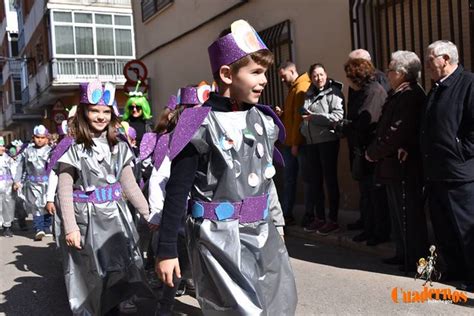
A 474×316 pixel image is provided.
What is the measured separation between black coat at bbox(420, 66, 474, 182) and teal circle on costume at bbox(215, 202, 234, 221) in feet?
8.64

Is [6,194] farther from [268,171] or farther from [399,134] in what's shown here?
[268,171]

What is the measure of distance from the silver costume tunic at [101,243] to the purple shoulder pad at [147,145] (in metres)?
1.11

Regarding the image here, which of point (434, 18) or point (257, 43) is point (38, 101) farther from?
point (257, 43)

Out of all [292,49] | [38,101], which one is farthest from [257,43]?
[38,101]

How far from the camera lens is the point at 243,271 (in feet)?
8.34

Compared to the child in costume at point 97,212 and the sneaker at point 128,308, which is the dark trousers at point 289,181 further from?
the child in costume at point 97,212

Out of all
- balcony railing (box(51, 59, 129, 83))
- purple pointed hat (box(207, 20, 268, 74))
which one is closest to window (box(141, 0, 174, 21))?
purple pointed hat (box(207, 20, 268, 74))

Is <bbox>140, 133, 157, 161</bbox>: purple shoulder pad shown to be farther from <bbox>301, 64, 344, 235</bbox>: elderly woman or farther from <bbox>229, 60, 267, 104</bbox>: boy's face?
<bbox>229, 60, 267, 104</bbox>: boy's face

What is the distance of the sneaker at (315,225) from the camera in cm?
714

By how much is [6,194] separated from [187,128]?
9.00 meters

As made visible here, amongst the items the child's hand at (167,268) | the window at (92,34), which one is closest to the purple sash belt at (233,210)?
the child's hand at (167,268)

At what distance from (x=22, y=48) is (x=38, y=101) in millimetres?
6872

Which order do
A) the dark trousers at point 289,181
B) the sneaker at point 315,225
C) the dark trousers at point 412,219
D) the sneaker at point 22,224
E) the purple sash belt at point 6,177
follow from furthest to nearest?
1. the sneaker at point 22,224
2. the purple sash belt at point 6,177
3. the dark trousers at point 289,181
4. the sneaker at point 315,225
5. the dark trousers at point 412,219

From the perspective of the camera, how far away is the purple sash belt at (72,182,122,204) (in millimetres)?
4250
